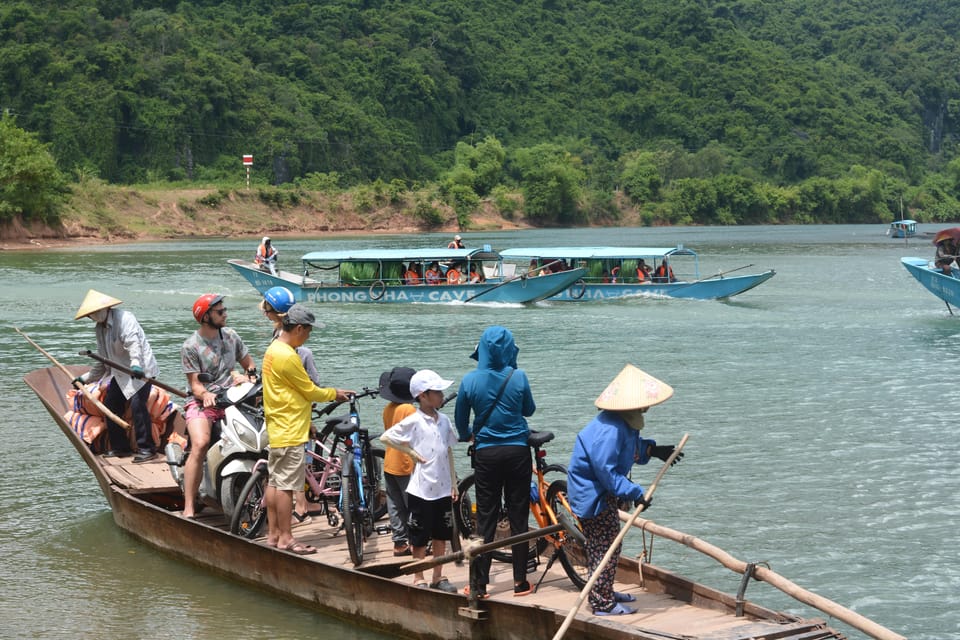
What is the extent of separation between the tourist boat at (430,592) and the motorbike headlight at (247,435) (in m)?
0.73

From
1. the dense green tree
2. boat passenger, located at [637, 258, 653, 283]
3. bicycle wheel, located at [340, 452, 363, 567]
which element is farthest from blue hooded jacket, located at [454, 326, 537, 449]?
the dense green tree

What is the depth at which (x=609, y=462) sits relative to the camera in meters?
6.92

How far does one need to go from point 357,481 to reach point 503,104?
5308 inches

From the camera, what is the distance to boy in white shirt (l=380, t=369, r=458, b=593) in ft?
25.2

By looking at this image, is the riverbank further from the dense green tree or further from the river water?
the river water

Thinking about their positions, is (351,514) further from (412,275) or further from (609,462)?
(412,275)

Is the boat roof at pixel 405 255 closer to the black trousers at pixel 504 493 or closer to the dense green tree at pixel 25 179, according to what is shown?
the black trousers at pixel 504 493

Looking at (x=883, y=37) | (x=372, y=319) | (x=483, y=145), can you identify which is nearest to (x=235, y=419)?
(x=372, y=319)

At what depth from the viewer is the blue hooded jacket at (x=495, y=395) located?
7402 millimetres

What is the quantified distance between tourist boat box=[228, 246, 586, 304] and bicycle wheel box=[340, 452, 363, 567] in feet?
84.9

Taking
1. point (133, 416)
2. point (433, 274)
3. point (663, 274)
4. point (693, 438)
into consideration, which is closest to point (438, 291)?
point (433, 274)

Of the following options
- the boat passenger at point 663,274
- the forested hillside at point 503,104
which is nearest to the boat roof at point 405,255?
the boat passenger at point 663,274

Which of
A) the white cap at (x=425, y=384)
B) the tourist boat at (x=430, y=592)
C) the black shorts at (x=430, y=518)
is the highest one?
the white cap at (x=425, y=384)

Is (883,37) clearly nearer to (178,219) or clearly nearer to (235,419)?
(178,219)
